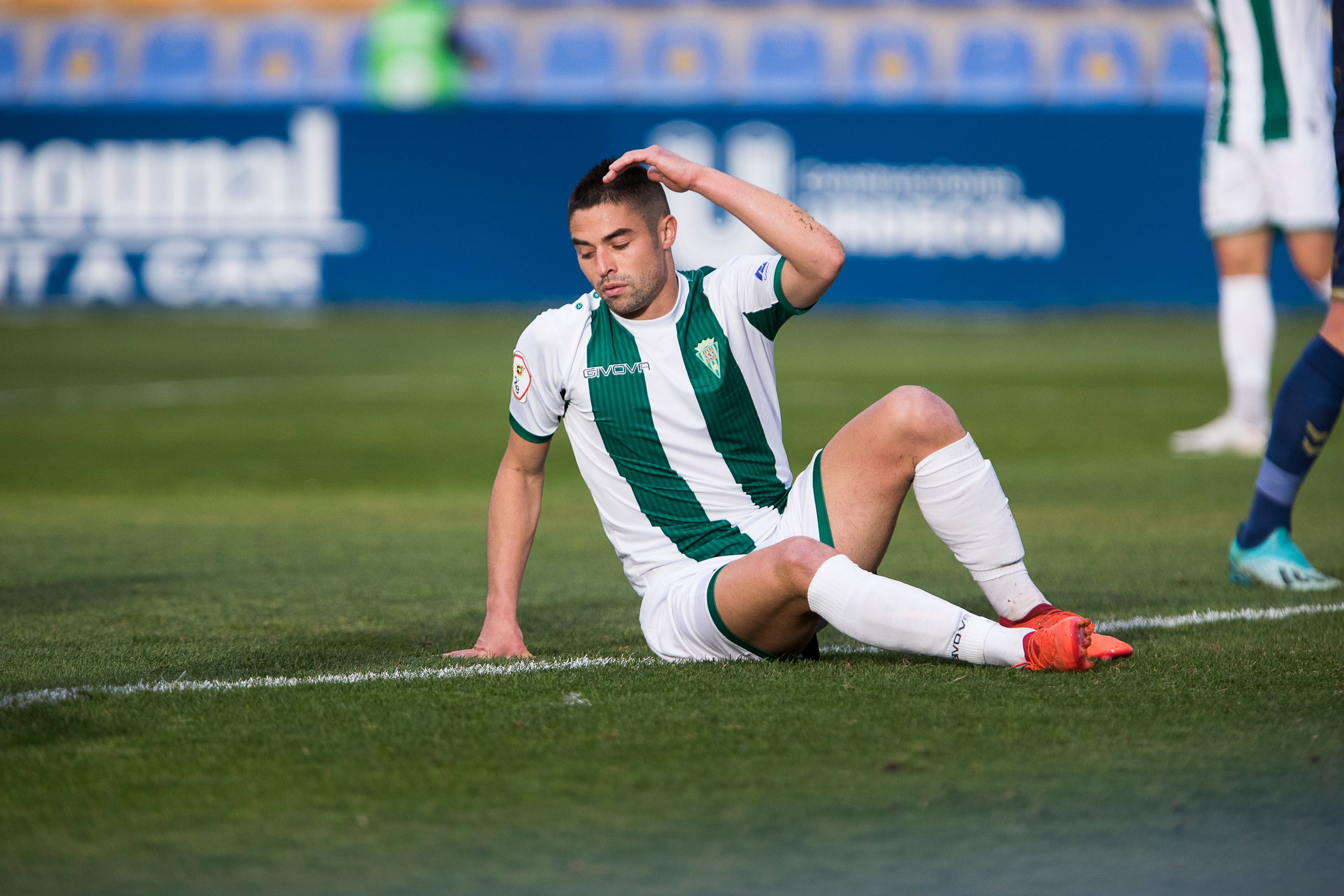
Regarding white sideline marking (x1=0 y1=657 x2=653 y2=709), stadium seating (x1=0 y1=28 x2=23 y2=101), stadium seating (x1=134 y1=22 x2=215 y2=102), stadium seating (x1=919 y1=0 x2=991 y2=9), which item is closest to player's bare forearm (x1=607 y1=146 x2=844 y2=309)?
white sideline marking (x1=0 y1=657 x2=653 y2=709)

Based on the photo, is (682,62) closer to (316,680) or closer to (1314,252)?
(1314,252)

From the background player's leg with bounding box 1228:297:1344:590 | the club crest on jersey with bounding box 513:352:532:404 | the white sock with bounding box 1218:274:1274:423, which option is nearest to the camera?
the club crest on jersey with bounding box 513:352:532:404

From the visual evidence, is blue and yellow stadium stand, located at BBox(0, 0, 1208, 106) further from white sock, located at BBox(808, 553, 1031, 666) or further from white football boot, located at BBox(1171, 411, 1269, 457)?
white sock, located at BBox(808, 553, 1031, 666)

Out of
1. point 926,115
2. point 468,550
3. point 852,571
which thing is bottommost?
point 468,550

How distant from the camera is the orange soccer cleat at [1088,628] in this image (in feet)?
10.7

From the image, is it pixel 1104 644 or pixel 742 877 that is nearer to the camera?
pixel 742 877

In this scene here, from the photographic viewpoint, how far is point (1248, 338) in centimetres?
770

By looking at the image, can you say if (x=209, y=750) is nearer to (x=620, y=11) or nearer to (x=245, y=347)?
(x=245, y=347)

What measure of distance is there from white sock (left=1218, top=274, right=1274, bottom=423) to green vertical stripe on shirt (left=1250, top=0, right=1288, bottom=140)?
74 cm

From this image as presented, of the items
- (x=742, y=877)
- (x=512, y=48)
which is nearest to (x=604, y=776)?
(x=742, y=877)

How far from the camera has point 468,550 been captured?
545 cm

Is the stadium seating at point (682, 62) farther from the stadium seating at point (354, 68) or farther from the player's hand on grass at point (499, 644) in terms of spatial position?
the player's hand on grass at point (499, 644)

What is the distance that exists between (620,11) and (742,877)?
20.2 metres

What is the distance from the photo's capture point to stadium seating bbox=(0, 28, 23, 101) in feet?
68.1
